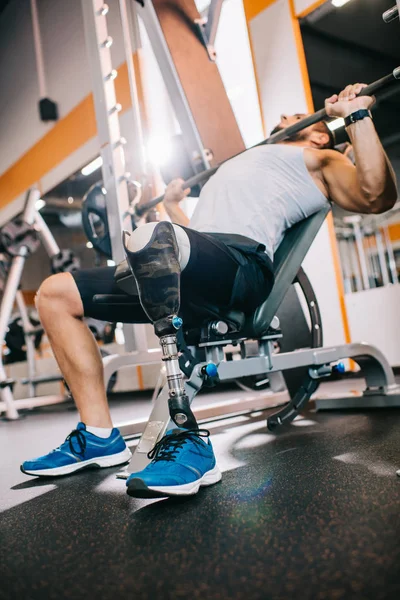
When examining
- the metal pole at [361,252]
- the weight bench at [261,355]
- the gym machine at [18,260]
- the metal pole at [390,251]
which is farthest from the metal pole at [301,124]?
the metal pole at [390,251]

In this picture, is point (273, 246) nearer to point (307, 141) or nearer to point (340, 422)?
point (307, 141)

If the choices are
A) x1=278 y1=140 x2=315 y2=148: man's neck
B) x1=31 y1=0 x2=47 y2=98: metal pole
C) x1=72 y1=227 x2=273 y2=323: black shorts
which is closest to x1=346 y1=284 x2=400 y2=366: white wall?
x1=278 y1=140 x2=315 y2=148: man's neck

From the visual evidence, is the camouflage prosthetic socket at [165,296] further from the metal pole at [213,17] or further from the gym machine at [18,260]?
the gym machine at [18,260]

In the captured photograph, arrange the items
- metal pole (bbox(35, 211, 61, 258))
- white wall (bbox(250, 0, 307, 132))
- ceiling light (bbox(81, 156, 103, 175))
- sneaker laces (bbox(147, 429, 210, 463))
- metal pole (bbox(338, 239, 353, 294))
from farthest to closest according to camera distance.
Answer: ceiling light (bbox(81, 156, 103, 175))
metal pole (bbox(338, 239, 353, 294))
metal pole (bbox(35, 211, 61, 258))
white wall (bbox(250, 0, 307, 132))
sneaker laces (bbox(147, 429, 210, 463))

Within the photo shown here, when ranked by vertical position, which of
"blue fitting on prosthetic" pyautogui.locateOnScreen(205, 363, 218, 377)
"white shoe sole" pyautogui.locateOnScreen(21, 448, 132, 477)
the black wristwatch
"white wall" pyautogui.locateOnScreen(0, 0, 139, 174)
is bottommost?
"white shoe sole" pyautogui.locateOnScreen(21, 448, 132, 477)

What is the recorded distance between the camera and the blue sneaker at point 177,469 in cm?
92

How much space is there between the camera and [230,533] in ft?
2.49

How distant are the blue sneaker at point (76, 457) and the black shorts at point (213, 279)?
340 millimetres

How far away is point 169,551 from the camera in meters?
0.72

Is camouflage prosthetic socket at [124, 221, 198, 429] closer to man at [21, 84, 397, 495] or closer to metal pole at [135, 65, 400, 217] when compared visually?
man at [21, 84, 397, 495]

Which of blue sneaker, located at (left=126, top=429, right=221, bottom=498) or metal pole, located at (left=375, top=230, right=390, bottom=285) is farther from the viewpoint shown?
metal pole, located at (left=375, top=230, right=390, bottom=285)

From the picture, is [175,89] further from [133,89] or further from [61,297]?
[61,297]

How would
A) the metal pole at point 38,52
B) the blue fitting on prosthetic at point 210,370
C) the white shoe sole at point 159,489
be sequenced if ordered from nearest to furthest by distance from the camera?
the white shoe sole at point 159,489 < the blue fitting on prosthetic at point 210,370 < the metal pole at point 38,52

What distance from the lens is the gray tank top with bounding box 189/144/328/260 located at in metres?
1.40
